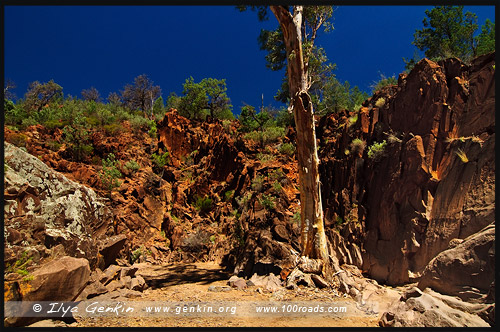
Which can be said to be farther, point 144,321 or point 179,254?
point 179,254

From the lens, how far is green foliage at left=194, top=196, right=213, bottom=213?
16.8 meters

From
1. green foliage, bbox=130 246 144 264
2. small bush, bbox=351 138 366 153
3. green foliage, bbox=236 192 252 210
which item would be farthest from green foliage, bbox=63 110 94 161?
small bush, bbox=351 138 366 153

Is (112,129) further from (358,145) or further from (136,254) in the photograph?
(358,145)

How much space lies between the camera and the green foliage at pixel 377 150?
28.8 ft

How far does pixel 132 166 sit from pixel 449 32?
24.0 metres

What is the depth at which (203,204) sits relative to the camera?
16984mm

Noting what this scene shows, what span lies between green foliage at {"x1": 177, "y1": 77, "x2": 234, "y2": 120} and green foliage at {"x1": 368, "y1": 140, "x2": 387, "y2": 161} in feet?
58.9

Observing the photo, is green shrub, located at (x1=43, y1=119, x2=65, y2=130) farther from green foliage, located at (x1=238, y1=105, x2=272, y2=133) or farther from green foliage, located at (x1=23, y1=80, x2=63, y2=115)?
green foliage, located at (x1=238, y1=105, x2=272, y2=133)

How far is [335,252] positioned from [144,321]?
22.0 ft

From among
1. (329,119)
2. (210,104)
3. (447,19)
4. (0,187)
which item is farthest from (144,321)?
(447,19)

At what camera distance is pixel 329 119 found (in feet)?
49.9

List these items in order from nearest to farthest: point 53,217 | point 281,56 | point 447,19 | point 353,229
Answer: point 53,217 → point 353,229 → point 281,56 → point 447,19

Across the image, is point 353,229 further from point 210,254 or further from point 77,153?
point 77,153

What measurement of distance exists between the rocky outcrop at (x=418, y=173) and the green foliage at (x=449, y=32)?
13.0 meters
